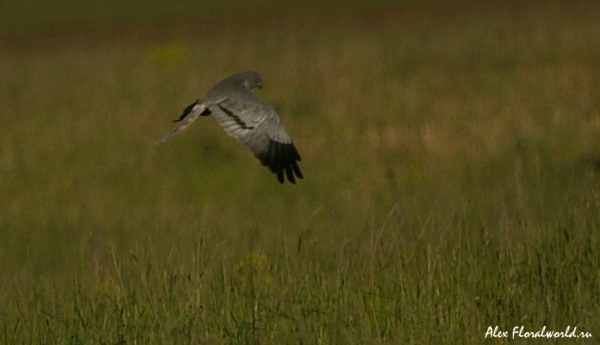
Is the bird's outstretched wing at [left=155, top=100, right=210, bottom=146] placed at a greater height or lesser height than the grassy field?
greater

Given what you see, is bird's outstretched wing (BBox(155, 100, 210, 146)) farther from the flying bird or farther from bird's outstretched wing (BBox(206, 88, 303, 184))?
bird's outstretched wing (BBox(206, 88, 303, 184))

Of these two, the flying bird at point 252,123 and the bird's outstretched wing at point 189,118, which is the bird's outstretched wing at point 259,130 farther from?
the bird's outstretched wing at point 189,118

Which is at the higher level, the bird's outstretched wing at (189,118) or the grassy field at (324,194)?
the bird's outstretched wing at (189,118)

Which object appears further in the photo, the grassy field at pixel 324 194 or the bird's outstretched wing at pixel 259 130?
the bird's outstretched wing at pixel 259 130

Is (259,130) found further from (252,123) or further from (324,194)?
(324,194)

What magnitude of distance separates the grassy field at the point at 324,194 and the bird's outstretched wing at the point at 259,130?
0.35 m

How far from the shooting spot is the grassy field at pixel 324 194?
4.82 metres

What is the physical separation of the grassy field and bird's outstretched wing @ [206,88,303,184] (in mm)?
349

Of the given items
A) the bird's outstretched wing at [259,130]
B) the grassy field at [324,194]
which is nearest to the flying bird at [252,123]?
the bird's outstretched wing at [259,130]

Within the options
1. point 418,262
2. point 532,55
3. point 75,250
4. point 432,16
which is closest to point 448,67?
point 532,55

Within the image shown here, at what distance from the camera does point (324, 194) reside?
31.8 feet

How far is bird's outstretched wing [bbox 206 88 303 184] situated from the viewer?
635 centimetres

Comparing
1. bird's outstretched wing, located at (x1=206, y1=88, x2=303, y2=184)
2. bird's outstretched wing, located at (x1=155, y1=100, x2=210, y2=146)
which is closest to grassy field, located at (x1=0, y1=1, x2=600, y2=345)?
bird's outstretched wing, located at (x1=206, y1=88, x2=303, y2=184)

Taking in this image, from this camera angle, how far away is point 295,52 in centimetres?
1678
